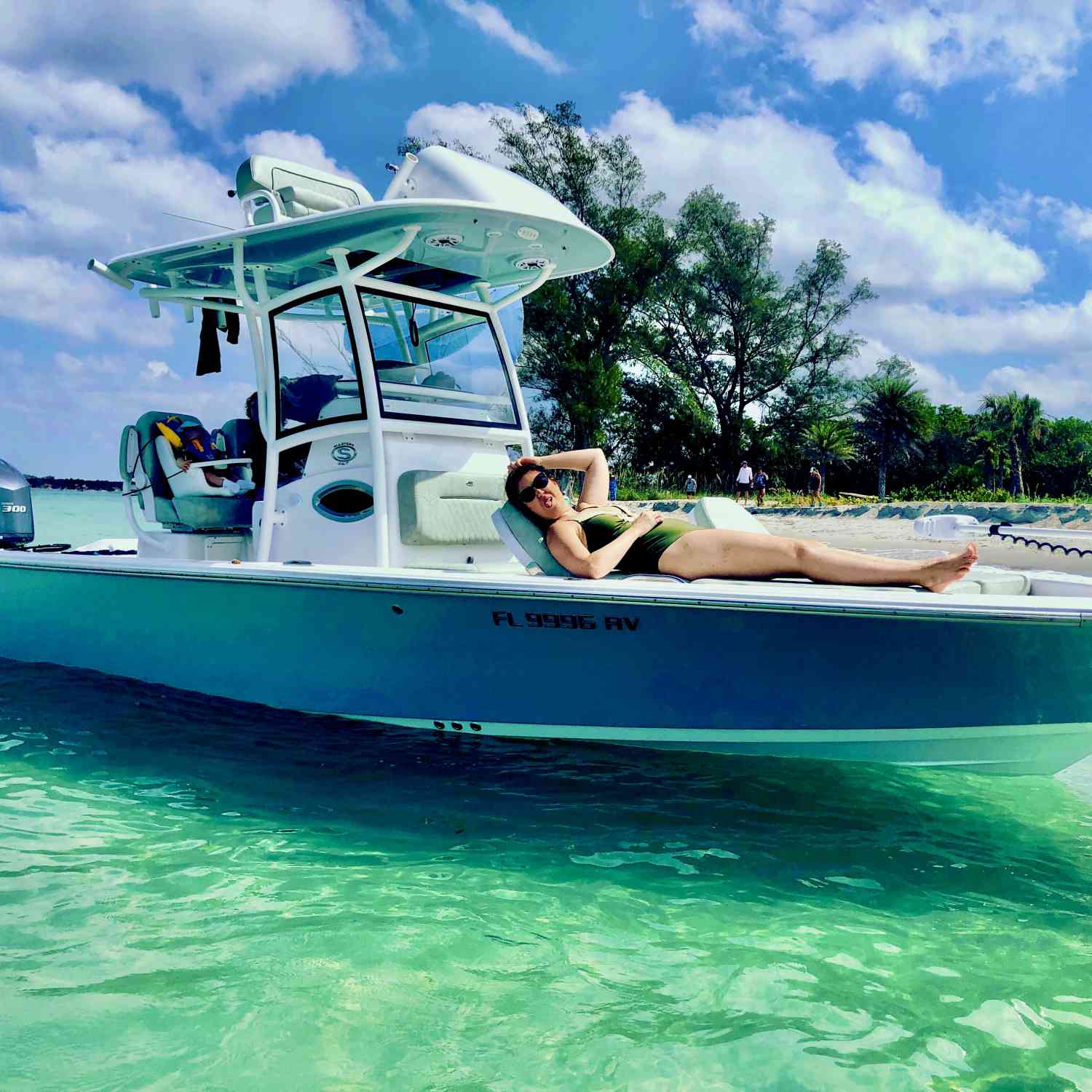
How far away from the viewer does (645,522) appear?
454cm

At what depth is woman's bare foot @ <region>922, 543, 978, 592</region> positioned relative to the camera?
3.89 m

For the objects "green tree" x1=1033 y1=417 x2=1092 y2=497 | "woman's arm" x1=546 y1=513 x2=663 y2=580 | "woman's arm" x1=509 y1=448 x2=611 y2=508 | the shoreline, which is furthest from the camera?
"green tree" x1=1033 y1=417 x2=1092 y2=497

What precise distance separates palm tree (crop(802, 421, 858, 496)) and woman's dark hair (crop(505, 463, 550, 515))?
3583 cm

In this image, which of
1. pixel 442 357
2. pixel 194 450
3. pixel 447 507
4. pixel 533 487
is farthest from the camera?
pixel 194 450

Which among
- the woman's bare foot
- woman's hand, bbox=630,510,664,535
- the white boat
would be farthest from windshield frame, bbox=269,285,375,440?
the woman's bare foot

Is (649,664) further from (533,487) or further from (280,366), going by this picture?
(280,366)

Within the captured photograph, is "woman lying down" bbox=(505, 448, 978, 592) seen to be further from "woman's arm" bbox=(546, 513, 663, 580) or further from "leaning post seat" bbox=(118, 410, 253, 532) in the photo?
"leaning post seat" bbox=(118, 410, 253, 532)

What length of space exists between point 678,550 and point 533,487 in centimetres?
73

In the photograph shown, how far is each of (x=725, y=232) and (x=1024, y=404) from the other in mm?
20983

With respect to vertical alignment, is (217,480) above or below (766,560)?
above

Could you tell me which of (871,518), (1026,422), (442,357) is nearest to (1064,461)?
(1026,422)

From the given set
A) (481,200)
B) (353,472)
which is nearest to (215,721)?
(353,472)

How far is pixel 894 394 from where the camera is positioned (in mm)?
41562

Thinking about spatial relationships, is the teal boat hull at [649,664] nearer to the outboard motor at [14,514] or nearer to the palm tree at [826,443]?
the outboard motor at [14,514]
